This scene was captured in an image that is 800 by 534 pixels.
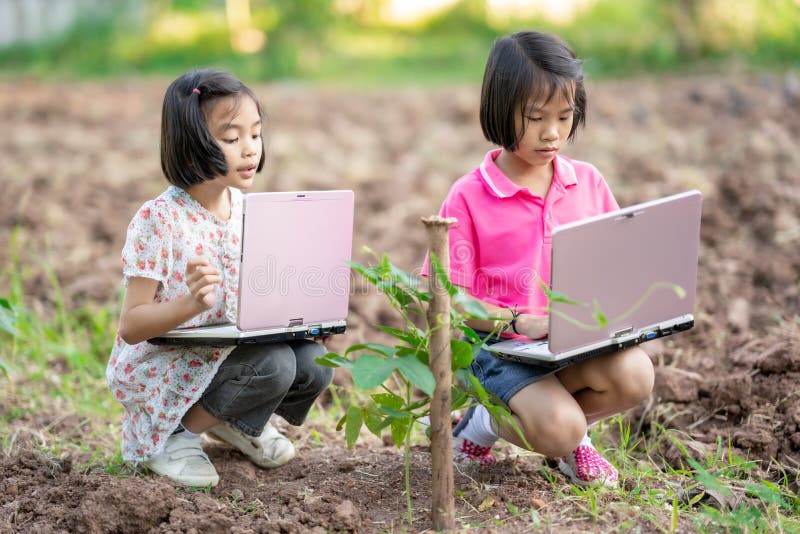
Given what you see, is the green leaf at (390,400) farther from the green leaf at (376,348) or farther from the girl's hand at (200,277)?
the girl's hand at (200,277)

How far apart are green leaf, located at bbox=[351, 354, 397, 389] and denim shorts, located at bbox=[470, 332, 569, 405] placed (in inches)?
14.8

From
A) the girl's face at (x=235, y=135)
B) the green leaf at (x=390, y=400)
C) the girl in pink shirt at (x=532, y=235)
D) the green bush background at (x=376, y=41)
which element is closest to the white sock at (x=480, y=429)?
the girl in pink shirt at (x=532, y=235)

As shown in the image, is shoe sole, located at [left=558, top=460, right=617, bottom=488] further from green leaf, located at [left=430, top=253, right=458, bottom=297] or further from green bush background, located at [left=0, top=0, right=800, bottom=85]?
green bush background, located at [left=0, top=0, right=800, bottom=85]

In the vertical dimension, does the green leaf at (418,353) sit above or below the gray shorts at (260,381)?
above

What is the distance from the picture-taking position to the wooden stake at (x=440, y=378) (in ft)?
6.04

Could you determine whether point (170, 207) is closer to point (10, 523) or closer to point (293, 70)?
point (10, 523)

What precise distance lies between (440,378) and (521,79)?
0.70 metres

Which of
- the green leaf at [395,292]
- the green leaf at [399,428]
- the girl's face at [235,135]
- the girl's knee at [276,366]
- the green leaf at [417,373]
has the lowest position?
the green leaf at [399,428]

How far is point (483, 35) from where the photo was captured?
34.6ft

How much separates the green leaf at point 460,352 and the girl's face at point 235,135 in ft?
2.17

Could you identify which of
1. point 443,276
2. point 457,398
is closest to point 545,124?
point 443,276

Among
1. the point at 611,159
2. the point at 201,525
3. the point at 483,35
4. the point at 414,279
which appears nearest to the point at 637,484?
the point at 414,279

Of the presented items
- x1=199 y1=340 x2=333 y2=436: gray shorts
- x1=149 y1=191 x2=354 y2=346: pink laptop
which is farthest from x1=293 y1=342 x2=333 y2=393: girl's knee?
x1=149 y1=191 x2=354 y2=346: pink laptop

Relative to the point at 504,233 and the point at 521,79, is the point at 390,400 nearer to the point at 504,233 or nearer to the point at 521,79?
the point at 504,233
